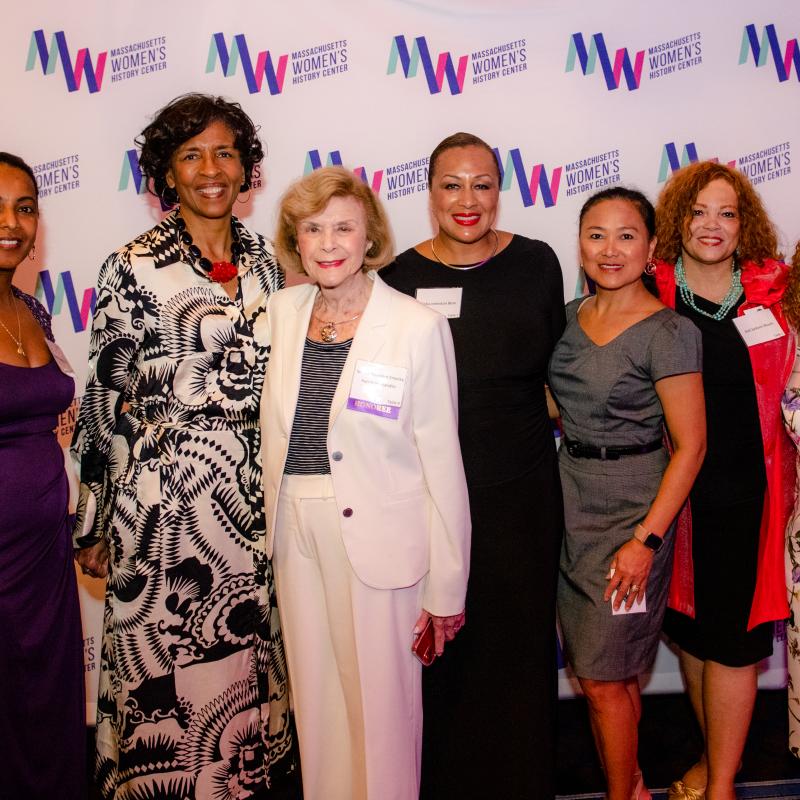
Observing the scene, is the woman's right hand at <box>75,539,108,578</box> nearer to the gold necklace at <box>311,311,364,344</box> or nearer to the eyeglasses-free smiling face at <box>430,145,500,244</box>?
the gold necklace at <box>311,311,364,344</box>

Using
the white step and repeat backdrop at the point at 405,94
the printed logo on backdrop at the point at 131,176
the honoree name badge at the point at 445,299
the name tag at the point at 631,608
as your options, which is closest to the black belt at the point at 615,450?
the name tag at the point at 631,608

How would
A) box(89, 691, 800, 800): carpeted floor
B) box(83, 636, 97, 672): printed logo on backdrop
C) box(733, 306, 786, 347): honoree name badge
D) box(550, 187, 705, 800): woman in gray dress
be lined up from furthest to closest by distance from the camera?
1. box(83, 636, 97, 672): printed logo on backdrop
2. box(89, 691, 800, 800): carpeted floor
3. box(733, 306, 786, 347): honoree name badge
4. box(550, 187, 705, 800): woman in gray dress

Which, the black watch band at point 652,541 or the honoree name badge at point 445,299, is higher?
the honoree name badge at point 445,299

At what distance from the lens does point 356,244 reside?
207 centimetres

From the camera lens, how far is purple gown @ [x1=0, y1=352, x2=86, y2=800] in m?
2.13

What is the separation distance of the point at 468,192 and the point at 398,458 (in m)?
0.89

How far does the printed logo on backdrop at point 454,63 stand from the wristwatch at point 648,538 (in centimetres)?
200

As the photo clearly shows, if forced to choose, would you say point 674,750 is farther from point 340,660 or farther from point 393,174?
point 393,174

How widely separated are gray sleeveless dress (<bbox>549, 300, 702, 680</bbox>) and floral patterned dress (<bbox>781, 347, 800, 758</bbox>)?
388 millimetres

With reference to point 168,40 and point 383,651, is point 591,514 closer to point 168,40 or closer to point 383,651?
point 383,651

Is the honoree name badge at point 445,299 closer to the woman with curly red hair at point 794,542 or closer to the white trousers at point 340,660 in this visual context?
the white trousers at point 340,660

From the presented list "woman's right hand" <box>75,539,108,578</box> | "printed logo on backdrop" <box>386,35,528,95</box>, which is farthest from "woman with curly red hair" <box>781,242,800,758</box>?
"woman's right hand" <box>75,539,108,578</box>

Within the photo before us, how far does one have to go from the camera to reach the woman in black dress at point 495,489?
7.83ft

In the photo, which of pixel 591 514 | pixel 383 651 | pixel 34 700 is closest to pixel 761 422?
pixel 591 514
